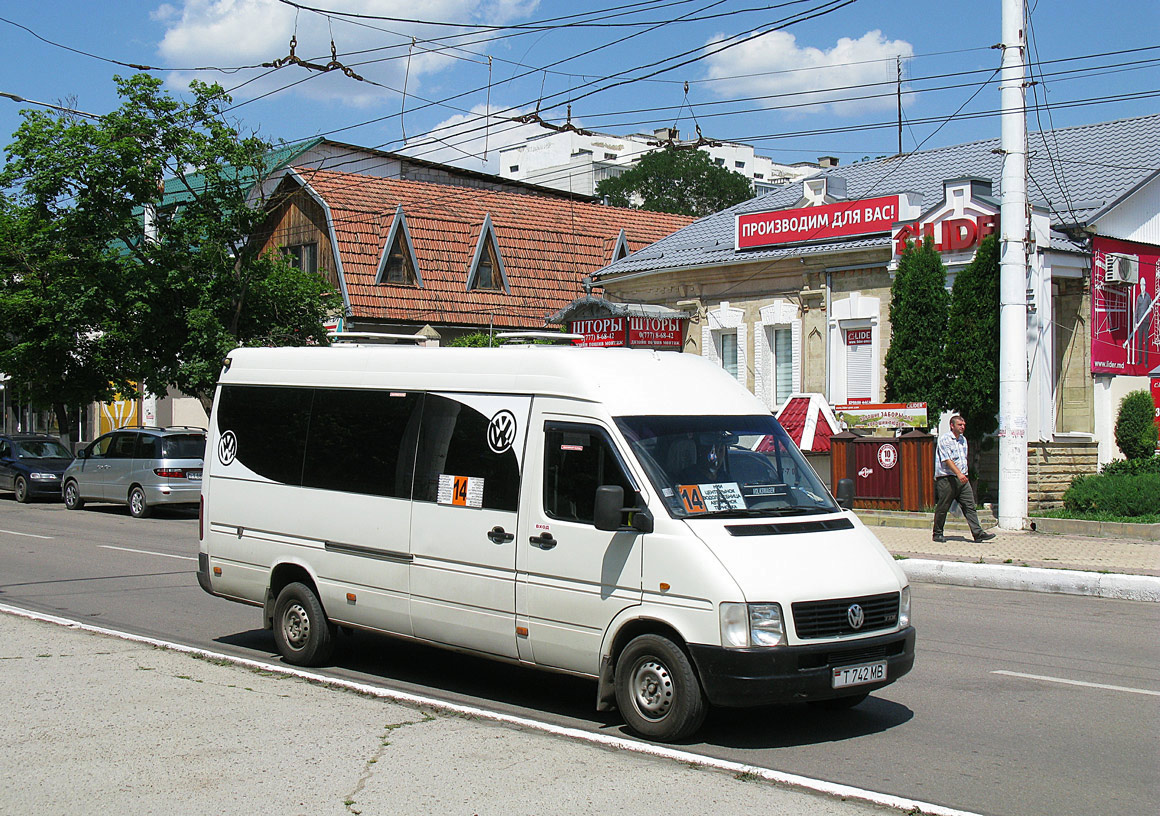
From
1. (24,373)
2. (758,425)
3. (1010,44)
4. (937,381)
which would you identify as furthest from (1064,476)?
(24,373)

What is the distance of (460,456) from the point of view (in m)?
8.05

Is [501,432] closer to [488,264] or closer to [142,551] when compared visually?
[142,551]

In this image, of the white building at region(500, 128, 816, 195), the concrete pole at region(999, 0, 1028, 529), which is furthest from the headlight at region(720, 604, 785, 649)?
the white building at region(500, 128, 816, 195)

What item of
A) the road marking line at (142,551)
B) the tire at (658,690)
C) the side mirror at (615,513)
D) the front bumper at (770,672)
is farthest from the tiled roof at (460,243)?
the front bumper at (770,672)

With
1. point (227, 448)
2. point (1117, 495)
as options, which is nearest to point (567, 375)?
point (227, 448)

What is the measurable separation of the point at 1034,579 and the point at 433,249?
25593mm

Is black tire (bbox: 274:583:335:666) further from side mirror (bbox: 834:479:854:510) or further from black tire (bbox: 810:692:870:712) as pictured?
side mirror (bbox: 834:479:854:510)

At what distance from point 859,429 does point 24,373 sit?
22.4 metres

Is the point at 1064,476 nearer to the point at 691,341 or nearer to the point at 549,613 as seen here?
the point at 691,341

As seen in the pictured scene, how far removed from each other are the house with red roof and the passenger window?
1017 inches

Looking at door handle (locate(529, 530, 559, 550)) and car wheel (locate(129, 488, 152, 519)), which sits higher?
door handle (locate(529, 530, 559, 550))

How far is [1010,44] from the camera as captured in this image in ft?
→ 59.8

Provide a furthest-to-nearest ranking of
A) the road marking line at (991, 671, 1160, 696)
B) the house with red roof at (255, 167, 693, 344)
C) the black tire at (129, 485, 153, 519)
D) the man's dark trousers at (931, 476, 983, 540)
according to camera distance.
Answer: the house with red roof at (255, 167, 693, 344)
the black tire at (129, 485, 153, 519)
the man's dark trousers at (931, 476, 983, 540)
the road marking line at (991, 671, 1160, 696)

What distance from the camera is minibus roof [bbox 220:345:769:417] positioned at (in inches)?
293
